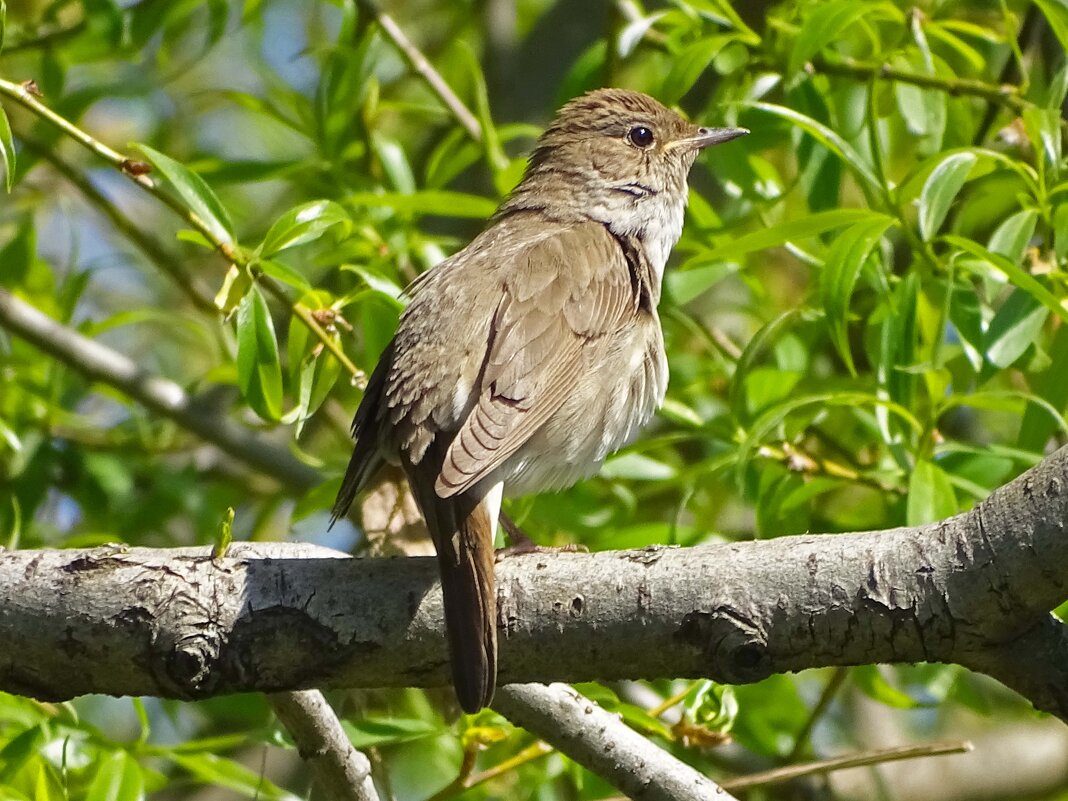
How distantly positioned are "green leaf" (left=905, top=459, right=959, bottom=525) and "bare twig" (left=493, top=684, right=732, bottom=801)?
87 cm

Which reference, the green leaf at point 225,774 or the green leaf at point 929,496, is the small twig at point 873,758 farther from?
the green leaf at point 225,774

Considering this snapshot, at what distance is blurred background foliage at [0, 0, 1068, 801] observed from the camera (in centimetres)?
378

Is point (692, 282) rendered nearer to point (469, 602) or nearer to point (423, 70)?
point (423, 70)

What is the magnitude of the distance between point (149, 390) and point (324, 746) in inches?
103

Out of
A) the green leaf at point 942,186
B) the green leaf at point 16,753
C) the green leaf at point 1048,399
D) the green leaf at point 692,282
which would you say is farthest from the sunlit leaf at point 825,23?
the green leaf at point 16,753

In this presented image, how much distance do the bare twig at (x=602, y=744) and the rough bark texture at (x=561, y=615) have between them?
0.29 m

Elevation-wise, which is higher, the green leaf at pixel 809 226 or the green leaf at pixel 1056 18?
the green leaf at pixel 1056 18

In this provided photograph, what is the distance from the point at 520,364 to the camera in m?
3.89

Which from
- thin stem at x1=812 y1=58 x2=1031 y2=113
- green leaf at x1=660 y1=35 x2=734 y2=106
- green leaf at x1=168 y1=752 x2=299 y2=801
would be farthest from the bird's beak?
green leaf at x1=168 y1=752 x2=299 y2=801

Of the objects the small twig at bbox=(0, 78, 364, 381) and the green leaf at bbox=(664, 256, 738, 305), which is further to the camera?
the green leaf at bbox=(664, 256, 738, 305)

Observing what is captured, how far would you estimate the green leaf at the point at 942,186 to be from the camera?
367 cm

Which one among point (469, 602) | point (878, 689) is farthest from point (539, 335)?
point (878, 689)

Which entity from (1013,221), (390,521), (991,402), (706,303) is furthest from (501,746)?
(706,303)

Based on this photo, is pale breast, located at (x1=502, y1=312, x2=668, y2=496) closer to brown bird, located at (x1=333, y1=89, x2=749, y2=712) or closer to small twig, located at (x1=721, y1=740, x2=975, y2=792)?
brown bird, located at (x1=333, y1=89, x2=749, y2=712)
